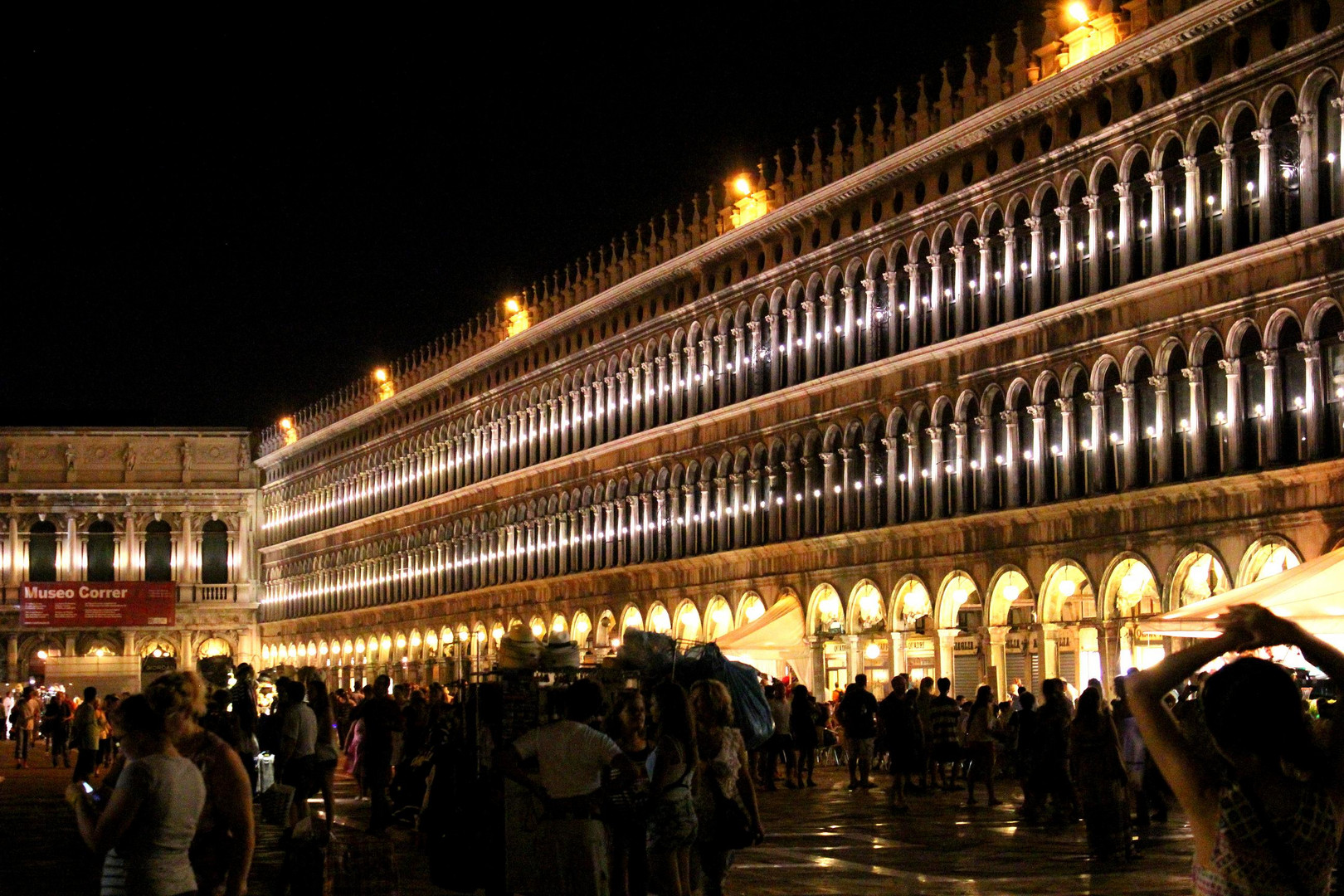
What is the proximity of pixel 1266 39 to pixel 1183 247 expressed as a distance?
3673 mm

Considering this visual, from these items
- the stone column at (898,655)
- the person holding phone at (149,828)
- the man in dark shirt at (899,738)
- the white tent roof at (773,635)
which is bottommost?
the man in dark shirt at (899,738)

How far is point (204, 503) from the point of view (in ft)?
303

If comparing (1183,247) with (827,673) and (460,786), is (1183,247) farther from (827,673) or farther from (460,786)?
(460,786)

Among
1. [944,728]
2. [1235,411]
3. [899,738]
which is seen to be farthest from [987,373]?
[899,738]

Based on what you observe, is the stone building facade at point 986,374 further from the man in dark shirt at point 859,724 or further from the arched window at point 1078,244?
the man in dark shirt at point 859,724

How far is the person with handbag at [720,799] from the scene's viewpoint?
39.0 feet

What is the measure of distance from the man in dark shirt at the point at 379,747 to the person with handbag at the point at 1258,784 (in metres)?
17.4

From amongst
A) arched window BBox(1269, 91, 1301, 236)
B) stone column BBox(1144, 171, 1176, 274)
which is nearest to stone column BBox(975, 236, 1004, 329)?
stone column BBox(1144, 171, 1176, 274)

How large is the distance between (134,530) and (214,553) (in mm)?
3536

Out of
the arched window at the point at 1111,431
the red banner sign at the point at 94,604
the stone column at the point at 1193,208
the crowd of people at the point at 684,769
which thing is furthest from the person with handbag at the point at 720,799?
the red banner sign at the point at 94,604

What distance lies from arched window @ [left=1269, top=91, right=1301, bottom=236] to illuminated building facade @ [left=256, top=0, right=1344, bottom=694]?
1.8 inches

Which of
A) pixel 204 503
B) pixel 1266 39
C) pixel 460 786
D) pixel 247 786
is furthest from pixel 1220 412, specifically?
pixel 204 503

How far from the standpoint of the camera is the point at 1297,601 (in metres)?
19.6

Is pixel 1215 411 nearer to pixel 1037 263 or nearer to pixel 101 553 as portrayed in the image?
pixel 1037 263
